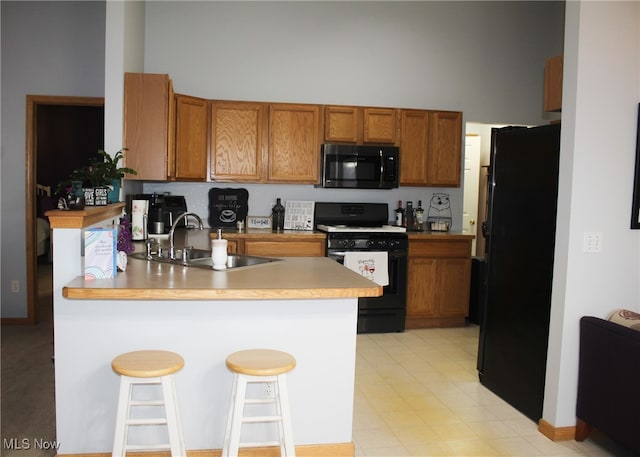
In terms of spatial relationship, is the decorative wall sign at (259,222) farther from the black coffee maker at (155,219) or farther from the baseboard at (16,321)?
the baseboard at (16,321)

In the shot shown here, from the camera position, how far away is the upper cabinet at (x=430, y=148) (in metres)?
5.52

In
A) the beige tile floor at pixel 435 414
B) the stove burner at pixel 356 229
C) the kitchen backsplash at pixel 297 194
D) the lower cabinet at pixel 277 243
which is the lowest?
the beige tile floor at pixel 435 414

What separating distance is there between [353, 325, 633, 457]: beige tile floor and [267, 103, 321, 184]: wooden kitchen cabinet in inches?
69.6

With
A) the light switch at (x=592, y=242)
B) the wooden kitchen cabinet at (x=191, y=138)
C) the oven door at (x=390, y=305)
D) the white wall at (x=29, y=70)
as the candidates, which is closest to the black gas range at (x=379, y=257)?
the oven door at (x=390, y=305)

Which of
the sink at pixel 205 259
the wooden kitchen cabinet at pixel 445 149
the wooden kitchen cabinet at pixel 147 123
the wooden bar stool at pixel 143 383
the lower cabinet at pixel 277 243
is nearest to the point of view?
the wooden bar stool at pixel 143 383

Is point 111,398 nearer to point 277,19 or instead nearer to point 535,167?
point 535,167

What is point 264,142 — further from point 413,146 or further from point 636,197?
point 636,197

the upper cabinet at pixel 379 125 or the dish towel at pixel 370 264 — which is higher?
the upper cabinet at pixel 379 125

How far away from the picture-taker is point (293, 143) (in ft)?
17.4

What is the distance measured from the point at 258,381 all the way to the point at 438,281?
346cm

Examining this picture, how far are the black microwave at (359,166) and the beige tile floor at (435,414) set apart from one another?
5.30 feet

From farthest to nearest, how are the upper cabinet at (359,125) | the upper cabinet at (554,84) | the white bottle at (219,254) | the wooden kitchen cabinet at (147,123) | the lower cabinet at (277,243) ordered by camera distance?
1. the upper cabinet at (359,125)
2. the lower cabinet at (277,243)
3. the wooden kitchen cabinet at (147,123)
4. the upper cabinet at (554,84)
5. the white bottle at (219,254)

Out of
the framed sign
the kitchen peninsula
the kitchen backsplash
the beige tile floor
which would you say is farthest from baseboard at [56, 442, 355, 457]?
the kitchen backsplash

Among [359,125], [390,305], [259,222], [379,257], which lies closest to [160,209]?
[259,222]
